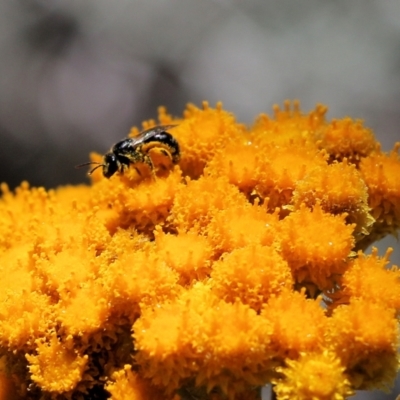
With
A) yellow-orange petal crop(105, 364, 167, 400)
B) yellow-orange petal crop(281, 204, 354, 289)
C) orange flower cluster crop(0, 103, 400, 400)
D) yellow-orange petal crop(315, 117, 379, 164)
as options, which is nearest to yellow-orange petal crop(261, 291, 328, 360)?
orange flower cluster crop(0, 103, 400, 400)

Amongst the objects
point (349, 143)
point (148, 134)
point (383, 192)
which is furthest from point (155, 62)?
point (383, 192)

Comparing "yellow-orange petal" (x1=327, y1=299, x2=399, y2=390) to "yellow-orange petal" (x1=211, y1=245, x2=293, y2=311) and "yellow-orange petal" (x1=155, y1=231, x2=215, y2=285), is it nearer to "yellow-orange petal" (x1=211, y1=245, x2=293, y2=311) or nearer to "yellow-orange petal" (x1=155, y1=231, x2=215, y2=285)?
"yellow-orange petal" (x1=211, y1=245, x2=293, y2=311)

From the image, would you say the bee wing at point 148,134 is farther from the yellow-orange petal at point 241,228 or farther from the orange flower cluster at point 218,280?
the yellow-orange petal at point 241,228

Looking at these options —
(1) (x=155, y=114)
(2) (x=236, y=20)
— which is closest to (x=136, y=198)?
(1) (x=155, y=114)

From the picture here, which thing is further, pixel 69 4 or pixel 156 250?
pixel 69 4

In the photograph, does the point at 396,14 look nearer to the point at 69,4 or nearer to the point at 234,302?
the point at 69,4

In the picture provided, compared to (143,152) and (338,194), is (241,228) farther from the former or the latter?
(143,152)
